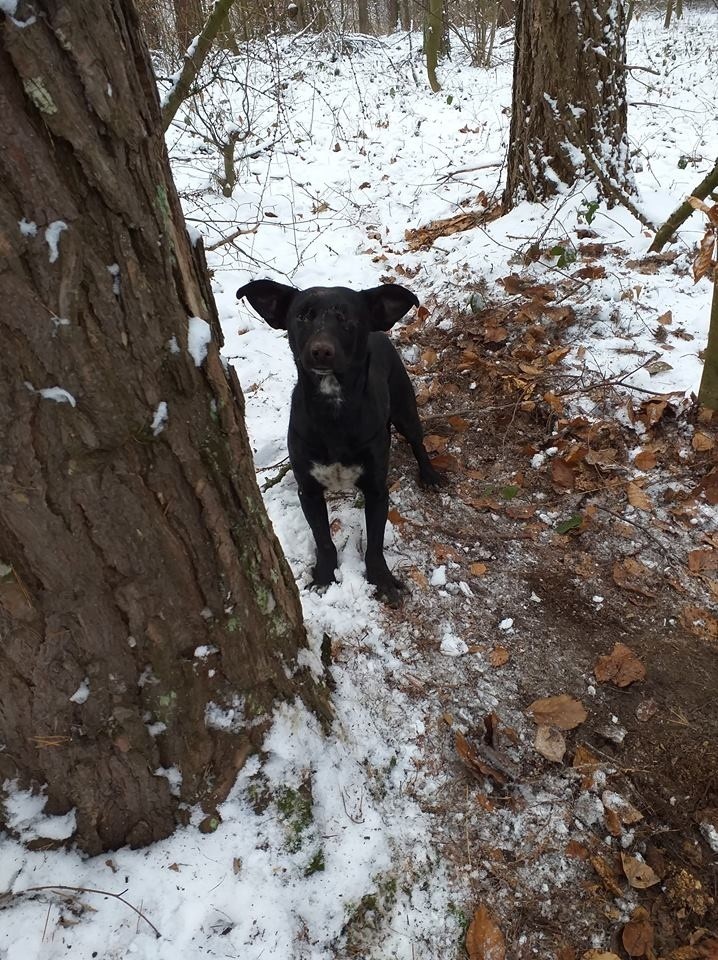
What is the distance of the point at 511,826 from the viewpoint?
199 cm

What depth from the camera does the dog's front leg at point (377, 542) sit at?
296 centimetres

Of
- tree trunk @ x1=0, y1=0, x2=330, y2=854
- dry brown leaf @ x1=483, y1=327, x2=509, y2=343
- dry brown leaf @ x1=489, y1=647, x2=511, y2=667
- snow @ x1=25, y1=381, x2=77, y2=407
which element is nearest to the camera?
tree trunk @ x1=0, y1=0, x2=330, y2=854

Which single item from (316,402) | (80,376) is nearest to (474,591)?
(316,402)

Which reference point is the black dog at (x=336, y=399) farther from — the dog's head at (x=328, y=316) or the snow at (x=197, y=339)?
the snow at (x=197, y=339)

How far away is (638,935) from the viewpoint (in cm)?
176

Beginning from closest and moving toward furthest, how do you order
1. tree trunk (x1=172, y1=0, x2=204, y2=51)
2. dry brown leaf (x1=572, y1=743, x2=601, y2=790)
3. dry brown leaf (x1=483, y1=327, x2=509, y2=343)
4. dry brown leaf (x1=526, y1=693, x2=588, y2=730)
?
dry brown leaf (x1=572, y1=743, x2=601, y2=790) < dry brown leaf (x1=526, y1=693, x2=588, y2=730) < dry brown leaf (x1=483, y1=327, x2=509, y2=343) < tree trunk (x1=172, y1=0, x2=204, y2=51)

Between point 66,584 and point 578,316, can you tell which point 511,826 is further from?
point 578,316

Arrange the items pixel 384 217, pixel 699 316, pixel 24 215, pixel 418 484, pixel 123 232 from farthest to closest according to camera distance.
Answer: pixel 384 217, pixel 699 316, pixel 418 484, pixel 123 232, pixel 24 215

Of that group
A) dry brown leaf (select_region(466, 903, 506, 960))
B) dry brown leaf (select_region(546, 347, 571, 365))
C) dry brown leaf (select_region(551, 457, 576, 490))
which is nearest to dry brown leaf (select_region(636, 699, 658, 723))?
dry brown leaf (select_region(466, 903, 506, 960))

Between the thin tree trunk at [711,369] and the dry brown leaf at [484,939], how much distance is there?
9.65 feet

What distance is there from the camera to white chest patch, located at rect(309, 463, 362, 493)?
113 inches

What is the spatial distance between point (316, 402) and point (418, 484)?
119cm

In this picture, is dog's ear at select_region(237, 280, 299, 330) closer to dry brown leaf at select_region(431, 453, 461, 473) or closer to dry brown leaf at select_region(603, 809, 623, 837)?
dry brown leaf at select_region(431, 453, 461, 473)

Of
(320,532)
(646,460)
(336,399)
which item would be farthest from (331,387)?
(646,460)
